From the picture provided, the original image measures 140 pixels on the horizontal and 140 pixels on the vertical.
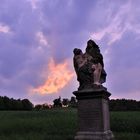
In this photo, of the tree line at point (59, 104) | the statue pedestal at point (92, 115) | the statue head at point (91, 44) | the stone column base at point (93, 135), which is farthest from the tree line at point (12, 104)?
the stone column base at point (93, 135)

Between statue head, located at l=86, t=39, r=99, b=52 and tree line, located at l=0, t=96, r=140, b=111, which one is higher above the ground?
tree line, located at l=0, t=96, r=140, b=111

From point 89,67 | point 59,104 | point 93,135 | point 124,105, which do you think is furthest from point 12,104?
point 93,135

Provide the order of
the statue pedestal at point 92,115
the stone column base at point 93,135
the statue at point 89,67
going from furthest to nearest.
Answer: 1. the statue at point 89,67
2. the statue pedestal at point 92,115
3. the stone column base at point 93,135

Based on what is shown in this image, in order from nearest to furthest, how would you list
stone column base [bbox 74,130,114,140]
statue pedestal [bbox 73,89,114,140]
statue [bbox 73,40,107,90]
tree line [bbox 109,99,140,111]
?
1. stone column base [bbox 74,130,114,140]
2. statue pedestal [bbox 73,89,114,140]
3. statue [bbox 73,40,107,90]
4. tree line [bbox 109,99,140,111]

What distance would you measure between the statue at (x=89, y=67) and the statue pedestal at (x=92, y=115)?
1.21 ft

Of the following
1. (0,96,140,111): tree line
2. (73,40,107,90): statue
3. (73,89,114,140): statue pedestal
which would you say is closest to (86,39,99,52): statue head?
(73,40,107,90): statue

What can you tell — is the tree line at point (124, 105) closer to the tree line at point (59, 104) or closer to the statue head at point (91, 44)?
the tree line at point (59, 104)

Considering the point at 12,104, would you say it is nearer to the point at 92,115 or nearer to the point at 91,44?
the point at 91,44

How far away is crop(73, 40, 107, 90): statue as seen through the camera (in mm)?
A: 17672

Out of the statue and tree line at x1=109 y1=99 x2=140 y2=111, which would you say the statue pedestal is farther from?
tree line at x1=109 y1=99 x2=140 y2=111

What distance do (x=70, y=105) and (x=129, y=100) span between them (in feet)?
31.3

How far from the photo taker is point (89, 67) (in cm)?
1777

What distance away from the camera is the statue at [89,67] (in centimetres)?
1767

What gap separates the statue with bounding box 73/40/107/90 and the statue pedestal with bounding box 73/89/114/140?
368 millimetres
